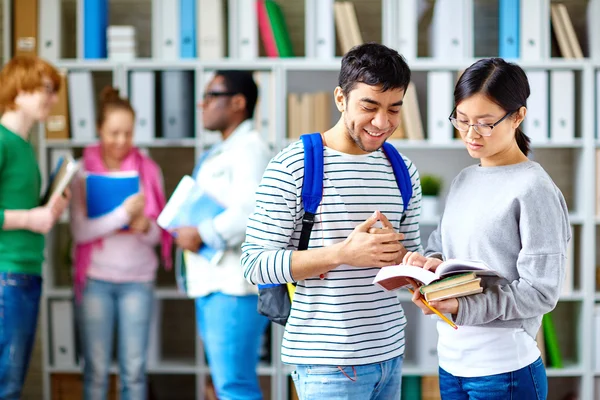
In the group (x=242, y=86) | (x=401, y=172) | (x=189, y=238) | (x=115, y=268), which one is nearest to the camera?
(x=401, y=172)

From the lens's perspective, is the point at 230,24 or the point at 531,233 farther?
the point at 230,24

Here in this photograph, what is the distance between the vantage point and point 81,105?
10.6ft

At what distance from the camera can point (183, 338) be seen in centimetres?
368

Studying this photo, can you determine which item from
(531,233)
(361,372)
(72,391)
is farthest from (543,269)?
(72,391)

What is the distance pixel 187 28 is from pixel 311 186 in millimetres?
2067

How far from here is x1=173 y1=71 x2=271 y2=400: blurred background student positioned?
231 cm

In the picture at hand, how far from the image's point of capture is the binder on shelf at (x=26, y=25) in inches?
127

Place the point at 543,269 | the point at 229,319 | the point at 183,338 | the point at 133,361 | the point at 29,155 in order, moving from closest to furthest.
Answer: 1. the point at 543,269
2. the point at 229,319
3. the point at 29,155
4. the point at 133,361
5. the point at 183,338

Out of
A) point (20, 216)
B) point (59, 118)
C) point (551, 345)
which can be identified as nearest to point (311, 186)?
point (20, 216)

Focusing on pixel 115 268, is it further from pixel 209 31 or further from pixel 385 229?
pixel 385 229

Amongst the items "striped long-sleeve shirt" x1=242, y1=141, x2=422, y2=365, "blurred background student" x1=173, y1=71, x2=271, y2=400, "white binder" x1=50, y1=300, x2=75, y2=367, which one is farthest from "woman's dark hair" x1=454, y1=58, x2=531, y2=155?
"white binder" x1=50, y1=300, x2=75, y2=367

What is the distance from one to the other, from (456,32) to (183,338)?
2104mm

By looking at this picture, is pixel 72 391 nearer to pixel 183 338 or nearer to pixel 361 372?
pixel 183 338

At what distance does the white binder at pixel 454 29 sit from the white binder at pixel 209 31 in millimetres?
1043
